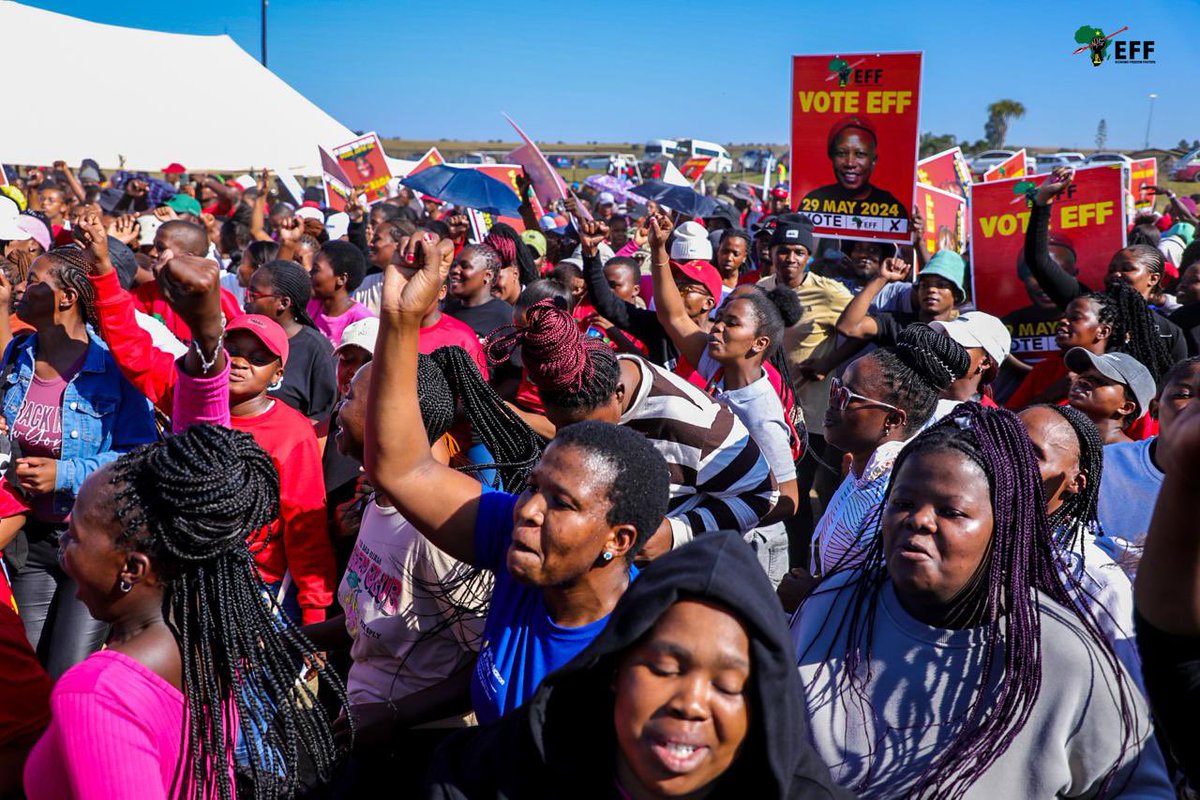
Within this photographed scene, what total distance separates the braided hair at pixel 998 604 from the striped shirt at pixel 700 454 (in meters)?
0.98

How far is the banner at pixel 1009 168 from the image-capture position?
11203 millimetres

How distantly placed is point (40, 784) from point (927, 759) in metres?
1.73

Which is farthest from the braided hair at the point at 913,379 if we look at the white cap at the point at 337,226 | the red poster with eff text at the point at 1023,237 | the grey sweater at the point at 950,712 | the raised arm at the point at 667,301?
the white cap at the point at 337,226

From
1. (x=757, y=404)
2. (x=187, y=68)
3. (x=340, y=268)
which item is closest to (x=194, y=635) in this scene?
(x=757, y=404)

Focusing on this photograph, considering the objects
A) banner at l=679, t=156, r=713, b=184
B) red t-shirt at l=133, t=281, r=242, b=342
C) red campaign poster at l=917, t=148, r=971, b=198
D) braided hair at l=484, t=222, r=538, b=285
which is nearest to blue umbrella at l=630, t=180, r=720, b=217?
red campaign poster at l=917, t=148, r=971, b=198

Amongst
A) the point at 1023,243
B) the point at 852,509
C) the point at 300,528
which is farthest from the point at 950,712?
the point at 1023,243

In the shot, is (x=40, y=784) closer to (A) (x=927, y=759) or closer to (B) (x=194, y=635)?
(B) (x=194, y=635)

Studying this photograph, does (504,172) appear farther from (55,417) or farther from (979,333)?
(55,417)

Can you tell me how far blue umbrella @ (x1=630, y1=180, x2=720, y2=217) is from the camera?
42.8 feet

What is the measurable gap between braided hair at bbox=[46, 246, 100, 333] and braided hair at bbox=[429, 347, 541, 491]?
1539 millimetres

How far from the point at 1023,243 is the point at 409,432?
5.18 m

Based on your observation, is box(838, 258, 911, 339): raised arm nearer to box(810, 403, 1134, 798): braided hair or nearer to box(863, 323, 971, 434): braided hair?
box(863, 323, 971, 434): braided hair

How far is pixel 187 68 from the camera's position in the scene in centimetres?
3089

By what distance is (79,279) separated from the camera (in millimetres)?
4102
